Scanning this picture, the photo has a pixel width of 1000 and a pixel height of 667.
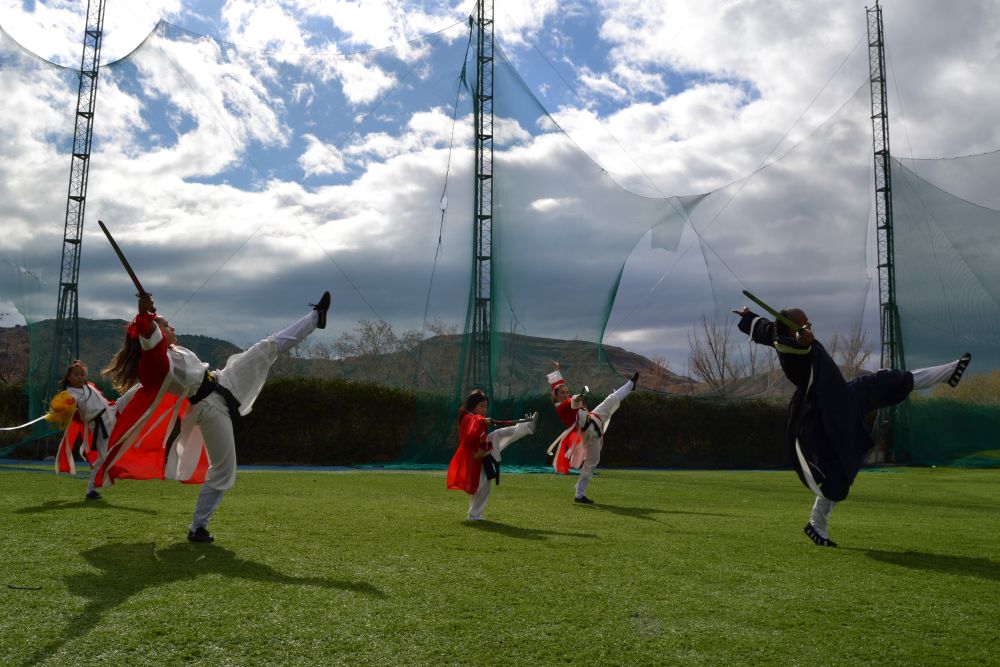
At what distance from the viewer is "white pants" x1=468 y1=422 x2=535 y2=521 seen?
7305 millimetres

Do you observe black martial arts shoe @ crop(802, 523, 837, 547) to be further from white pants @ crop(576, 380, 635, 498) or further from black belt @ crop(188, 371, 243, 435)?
black belt @ crop(188, 371, 243, 435)

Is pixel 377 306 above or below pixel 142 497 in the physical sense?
above

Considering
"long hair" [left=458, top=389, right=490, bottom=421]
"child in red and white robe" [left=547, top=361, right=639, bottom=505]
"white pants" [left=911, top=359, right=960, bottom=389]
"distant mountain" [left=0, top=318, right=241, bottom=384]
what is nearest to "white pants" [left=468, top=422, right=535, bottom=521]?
"long hair" [left=458, top=389, right=490, bottom=421]

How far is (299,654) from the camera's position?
10.3ft

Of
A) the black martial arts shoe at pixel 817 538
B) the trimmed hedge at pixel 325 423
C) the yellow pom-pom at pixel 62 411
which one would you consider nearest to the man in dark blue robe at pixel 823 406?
the black martial arts shoe at pixel 817 538

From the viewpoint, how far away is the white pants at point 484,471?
7.30 metres

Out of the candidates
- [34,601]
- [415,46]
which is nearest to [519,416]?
[415,46]

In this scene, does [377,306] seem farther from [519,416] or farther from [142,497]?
[142,497]

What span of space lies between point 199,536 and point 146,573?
1074mm

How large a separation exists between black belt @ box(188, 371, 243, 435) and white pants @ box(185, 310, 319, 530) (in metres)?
0.02

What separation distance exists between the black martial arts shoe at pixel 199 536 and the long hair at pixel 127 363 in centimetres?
111

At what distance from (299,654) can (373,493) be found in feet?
22.5

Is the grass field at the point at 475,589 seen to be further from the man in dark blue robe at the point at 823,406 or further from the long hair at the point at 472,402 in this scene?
the long hair at the point at 472,402

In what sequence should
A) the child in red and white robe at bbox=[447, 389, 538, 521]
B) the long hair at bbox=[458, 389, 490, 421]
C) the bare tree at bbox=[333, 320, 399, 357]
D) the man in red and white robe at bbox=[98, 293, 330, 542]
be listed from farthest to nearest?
the bare tree at bbox=[333, 320, 399, 357] → the long hair at bbox=[458, 389, 490, 421] → the child in red and white robe at bbox=[447, 389, 538, 521] → the man in red and white robe at bbox=[98, 293, 330, 542]
